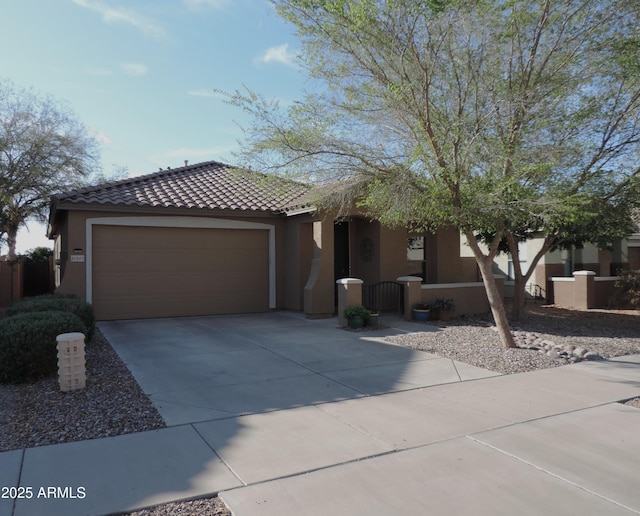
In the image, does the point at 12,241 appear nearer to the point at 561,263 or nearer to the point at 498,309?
the point at 498,309

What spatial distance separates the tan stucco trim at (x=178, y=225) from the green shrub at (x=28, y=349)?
6029 mm

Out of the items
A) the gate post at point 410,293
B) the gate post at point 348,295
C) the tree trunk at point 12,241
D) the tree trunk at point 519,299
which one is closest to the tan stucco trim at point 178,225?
the gate post at point 348,295

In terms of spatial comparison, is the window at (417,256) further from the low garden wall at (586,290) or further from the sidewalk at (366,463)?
the sidewalk at (366,463)

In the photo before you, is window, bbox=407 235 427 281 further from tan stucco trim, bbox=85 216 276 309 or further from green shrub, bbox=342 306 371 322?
tan stucco trim, bbox=85 216 276 309

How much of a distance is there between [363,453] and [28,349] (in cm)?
500

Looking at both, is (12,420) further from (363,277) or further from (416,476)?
(363,277)

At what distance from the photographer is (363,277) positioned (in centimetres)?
1558

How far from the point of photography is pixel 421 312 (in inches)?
526

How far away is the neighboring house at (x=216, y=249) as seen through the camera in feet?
43.9

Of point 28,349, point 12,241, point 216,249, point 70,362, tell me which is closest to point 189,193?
point 216,249

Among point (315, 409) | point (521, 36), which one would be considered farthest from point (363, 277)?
point (315, 409)

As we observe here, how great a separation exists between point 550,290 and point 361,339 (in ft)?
38.3

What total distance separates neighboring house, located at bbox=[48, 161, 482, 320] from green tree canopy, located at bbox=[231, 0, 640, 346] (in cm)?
309

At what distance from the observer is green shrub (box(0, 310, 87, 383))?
22.8ft
